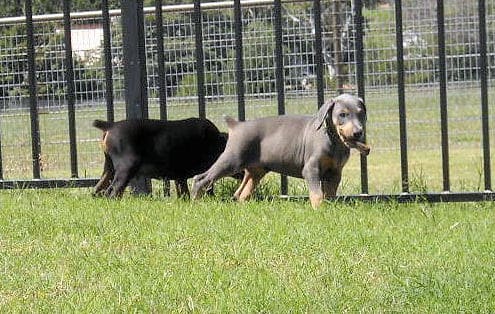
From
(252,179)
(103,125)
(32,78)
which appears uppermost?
(32,78)

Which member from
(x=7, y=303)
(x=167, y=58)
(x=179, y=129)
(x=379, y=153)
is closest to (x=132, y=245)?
(x=7, y=303)

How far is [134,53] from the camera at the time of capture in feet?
25.2

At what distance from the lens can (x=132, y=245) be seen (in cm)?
532

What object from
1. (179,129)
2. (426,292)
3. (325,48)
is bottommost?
(426,292)

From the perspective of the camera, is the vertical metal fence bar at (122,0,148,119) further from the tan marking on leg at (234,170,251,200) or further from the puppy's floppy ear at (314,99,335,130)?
the puppy's floppy ear at (314,99,335,130)

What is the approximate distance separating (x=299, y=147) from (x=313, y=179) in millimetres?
303

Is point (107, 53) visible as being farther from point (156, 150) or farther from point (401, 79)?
point (401, 79)

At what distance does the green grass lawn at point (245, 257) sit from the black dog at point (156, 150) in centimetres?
58

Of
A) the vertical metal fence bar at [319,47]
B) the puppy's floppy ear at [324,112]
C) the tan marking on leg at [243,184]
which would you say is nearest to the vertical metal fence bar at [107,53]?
the tan marking on leg at [243,184]

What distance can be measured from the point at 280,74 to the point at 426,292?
3513 millimetres

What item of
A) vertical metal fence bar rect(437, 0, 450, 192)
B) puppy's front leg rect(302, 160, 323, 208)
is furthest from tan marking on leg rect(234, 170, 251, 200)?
vertical metal fence bar rect(437, 0, 450, 192)

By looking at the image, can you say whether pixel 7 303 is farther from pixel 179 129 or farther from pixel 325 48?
pixel 325 48

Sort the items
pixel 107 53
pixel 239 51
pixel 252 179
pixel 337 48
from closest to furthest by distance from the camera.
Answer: pixel 239 51
pixel 252 179
pixel 107 53
pixel 337 48

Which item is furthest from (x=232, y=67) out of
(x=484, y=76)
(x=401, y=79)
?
(x=484, y=76)
